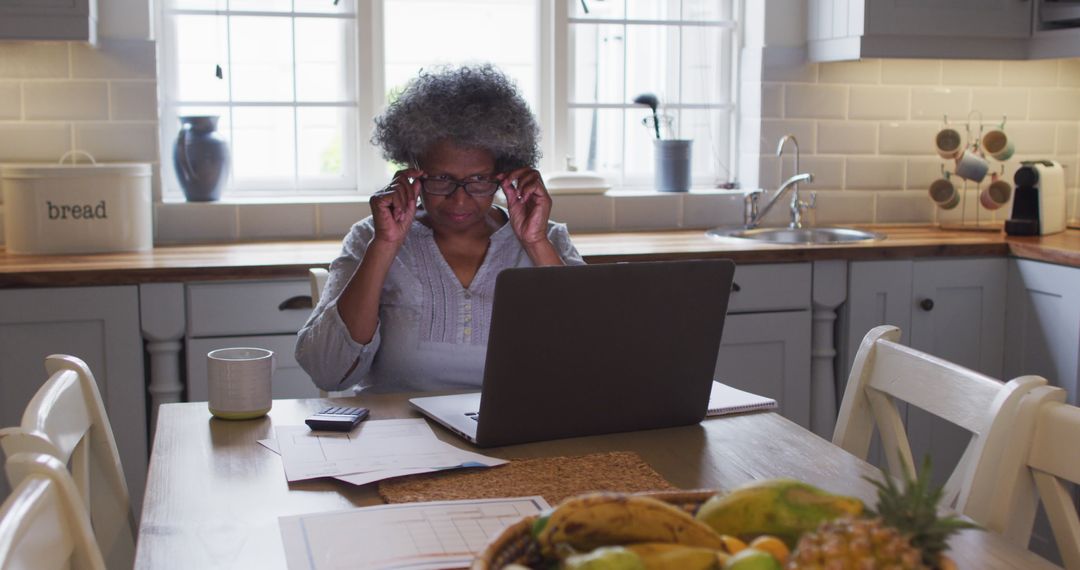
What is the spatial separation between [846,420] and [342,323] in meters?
0.83

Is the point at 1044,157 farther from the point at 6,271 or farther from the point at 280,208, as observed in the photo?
the point at 6,271

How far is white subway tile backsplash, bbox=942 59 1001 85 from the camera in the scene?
3754 millimetres

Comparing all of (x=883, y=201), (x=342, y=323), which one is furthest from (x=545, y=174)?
(x=342, y=323)

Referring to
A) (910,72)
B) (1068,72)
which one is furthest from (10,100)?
(1068,72)

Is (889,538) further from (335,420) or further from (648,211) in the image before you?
(648,211)

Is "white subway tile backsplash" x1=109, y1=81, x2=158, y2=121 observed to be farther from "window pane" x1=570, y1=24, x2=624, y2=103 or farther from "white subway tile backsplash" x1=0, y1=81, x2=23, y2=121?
"window pane" x1=570, y1=24, x2=624, y2=103

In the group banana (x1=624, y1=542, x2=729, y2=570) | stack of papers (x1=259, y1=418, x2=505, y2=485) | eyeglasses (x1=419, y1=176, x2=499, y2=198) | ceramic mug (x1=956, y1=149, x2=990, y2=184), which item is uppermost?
ceramic mug (x1=956, y1=149, x2=990, y2=184)

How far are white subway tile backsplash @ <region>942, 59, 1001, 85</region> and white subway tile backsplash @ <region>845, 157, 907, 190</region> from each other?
1.04 feet

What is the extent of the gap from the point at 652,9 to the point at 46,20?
1.83 meters

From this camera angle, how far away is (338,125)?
3.49 metres

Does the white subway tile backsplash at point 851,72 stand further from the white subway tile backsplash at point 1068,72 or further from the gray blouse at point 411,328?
the gray blouse at point 411,328

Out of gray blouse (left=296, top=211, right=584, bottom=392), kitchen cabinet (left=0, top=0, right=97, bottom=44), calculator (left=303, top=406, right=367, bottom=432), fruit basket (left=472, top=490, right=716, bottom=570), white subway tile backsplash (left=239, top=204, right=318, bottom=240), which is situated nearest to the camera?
fruit basket (left=472, top=490, right=716, bottom=570)

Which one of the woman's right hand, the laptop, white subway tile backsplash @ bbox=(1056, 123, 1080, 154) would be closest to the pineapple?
the laptop

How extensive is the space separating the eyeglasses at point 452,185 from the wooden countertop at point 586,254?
74 centimetres
